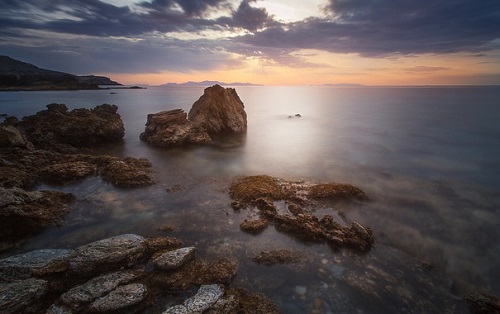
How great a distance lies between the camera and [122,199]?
17.1 metres

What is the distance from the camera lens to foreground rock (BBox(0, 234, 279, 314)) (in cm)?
835

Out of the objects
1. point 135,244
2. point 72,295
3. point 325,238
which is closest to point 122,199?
point 135,244

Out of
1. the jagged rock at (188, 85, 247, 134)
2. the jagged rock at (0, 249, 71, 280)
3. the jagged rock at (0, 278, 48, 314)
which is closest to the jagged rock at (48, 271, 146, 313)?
the jagged rock at (0, 278, 48, 314)

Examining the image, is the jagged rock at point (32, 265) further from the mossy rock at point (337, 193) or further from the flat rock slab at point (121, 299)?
the mossy rock at point (337, 193)

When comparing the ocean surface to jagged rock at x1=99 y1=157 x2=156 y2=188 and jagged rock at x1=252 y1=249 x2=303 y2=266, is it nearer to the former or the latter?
jagged rock at x1=252 y1=249 x2=303 y2=266

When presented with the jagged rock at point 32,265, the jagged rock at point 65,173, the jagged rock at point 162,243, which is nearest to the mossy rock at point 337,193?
the jagged rock at point 162,243

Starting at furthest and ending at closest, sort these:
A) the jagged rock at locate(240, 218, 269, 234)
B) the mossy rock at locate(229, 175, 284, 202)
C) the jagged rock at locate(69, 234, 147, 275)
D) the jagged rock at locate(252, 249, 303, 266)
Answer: the mossy rock at locate(229, 175, 284, 202), the jagged rock at locate(240, 218, 269, 234), the jagged rock at locate(252, 249, 303, 266), the jagged rock at locate(69, 234, 147, 275)

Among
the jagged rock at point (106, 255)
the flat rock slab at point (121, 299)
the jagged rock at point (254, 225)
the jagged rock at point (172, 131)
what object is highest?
the jagged rock at point (172, 131)

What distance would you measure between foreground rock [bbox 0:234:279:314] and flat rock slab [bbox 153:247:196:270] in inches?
1.6

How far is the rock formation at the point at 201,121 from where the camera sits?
3200 centimetres

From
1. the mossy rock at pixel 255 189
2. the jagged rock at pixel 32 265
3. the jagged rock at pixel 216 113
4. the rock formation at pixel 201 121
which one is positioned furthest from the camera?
the jagged rock at pixel 216 113

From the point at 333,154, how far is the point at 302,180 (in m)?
10.8

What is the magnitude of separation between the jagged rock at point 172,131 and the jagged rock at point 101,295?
23.1 meters

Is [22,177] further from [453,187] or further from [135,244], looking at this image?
[453,187]
